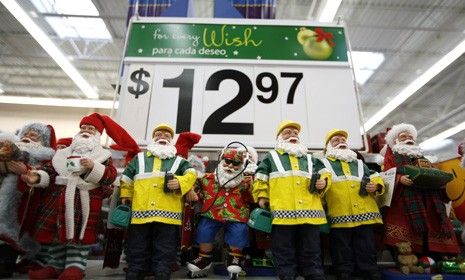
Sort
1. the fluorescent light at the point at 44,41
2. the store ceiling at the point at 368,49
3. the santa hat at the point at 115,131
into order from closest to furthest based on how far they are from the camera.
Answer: the santa hat at the point at 115,131, the fluorescent light at the point at 44,41, the store ceiling at the point at 368,49

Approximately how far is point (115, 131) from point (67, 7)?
5.07 metres

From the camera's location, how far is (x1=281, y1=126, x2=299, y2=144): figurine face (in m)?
2.38

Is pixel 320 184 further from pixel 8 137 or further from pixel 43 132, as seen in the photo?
pixel 8 137

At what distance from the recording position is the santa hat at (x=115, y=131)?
2367 millimetres

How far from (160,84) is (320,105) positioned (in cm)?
128

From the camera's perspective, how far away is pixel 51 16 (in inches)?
260

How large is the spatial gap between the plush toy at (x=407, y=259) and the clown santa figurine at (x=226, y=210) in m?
0.98

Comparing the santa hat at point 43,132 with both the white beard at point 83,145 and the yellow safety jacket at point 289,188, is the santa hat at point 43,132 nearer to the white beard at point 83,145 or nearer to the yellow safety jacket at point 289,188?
the white beard at point 83,145

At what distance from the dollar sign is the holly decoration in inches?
52.0

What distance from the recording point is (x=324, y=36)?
9.77 ft

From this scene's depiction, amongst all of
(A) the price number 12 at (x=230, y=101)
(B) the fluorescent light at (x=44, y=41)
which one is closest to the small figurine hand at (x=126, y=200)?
(A) the price number 12 at (x=230, y=101)

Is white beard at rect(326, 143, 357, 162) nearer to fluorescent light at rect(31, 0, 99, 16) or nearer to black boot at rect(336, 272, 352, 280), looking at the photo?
black boot at rect(336, 272, 352, 280)

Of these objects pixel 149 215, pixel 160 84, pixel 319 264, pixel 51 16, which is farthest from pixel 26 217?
pixel 51 16

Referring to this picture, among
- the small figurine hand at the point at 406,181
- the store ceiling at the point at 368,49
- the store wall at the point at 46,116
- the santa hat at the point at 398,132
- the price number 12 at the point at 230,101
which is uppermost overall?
the store ceiling at the point at 368,49
